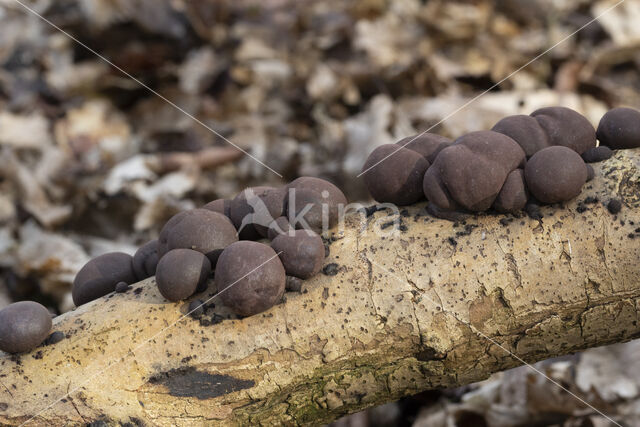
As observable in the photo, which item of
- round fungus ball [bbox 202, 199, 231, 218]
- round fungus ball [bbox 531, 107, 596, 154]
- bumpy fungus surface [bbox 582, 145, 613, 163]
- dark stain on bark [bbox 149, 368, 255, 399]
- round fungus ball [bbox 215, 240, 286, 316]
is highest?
round fungus ball [bbox 202, 199, 231, 218]

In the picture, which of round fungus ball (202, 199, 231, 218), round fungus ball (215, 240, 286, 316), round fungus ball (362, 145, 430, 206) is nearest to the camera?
round fungus ball (215, 240, 286, 316)

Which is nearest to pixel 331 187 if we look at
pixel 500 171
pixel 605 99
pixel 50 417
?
pixel 500 171

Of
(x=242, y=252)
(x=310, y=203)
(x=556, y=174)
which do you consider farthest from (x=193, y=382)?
(x=556, y=174)

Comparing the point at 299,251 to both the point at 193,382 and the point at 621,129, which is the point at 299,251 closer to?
the point at 193,382

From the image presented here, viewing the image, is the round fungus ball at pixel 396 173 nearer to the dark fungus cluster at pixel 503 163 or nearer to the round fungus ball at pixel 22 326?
the dark fungus cluster at pixel 503 163

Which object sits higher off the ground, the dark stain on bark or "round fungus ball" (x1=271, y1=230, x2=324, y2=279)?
"round fungus ball" (x1=271, y1=230, x2=324, y2=279)

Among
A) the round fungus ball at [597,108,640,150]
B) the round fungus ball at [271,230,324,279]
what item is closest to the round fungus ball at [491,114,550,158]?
the round fungus ball at [597,108,640,150]

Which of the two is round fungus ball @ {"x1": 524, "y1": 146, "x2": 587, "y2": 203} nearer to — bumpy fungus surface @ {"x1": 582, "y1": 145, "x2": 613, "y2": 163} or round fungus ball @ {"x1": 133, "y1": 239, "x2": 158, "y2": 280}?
bumpy fungus surface @ {"x1": 582, "y1": 145, "x2": 613, "y2": 163}

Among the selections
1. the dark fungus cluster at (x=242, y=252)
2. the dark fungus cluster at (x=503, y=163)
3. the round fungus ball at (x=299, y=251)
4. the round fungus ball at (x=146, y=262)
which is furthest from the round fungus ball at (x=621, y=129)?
the round fungus ball at (x=146, y=262)
